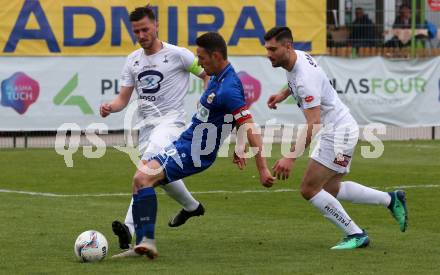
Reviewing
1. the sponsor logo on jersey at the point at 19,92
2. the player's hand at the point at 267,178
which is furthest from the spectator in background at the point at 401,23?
the player's hand at the point at 267,178

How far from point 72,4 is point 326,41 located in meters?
5.52

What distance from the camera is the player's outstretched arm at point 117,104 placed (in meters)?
11.3

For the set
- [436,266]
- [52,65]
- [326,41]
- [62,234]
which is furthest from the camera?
[326,41]

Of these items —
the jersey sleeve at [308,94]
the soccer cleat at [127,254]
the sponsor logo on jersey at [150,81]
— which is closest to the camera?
the soccer cleat at [127,254]

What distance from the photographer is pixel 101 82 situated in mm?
23266

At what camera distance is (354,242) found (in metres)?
10.8

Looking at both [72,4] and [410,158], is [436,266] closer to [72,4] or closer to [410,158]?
[410,158]

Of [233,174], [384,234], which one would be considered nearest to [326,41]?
[233,174]

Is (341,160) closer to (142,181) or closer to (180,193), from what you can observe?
(180,193)

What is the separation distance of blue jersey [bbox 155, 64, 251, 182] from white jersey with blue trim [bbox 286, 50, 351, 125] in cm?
64

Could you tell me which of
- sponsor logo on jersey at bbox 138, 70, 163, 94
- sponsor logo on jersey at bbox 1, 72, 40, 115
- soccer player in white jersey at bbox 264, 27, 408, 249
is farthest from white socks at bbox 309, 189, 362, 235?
sponsor logo on jersey at bbox 1, 72, 40, 115

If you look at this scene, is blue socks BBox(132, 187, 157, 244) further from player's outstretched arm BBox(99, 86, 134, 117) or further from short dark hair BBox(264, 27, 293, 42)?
short dark hair BBox(264, 27, 293, 42)

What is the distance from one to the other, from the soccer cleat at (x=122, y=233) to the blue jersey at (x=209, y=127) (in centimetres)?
75

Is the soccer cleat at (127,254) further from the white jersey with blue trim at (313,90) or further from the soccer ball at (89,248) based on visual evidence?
the white jersey with blue trim at (313,90)
